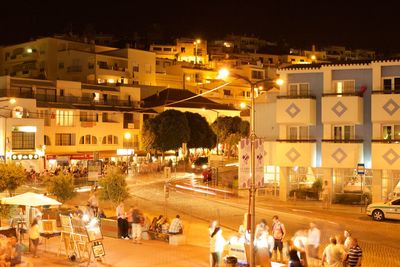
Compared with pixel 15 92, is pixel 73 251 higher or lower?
lower

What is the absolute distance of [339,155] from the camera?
134 ft

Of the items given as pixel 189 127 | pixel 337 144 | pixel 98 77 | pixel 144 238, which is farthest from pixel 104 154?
pixel 144 238

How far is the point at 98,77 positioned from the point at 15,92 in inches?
942

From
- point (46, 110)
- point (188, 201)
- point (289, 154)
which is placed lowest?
point (188, 201)

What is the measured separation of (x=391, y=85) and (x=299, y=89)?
6.64 m

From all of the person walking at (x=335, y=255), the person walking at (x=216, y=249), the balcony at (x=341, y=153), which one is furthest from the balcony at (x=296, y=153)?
the person walking at (x=335, y=255)

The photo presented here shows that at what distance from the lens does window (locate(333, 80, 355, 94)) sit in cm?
4141

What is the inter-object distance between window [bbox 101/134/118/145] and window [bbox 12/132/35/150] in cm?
1329

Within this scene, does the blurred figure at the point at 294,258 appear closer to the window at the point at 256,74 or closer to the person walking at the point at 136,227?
the person walking at the point at 136,227

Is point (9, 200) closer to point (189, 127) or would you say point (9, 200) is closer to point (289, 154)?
point (289, 154)

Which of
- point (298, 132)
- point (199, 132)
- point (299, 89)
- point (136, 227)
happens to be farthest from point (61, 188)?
point (199, 132)

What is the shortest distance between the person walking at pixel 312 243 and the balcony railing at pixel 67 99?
53.5 metres

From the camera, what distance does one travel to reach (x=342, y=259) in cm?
1612

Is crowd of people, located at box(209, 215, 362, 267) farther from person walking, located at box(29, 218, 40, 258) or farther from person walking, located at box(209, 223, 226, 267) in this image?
person walking, located at box(29, 218, 40, 258)
